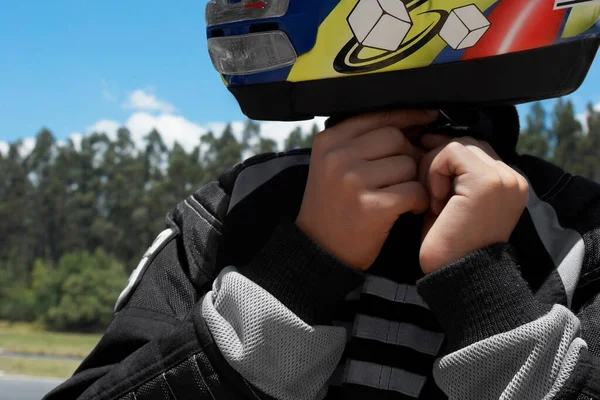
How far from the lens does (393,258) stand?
0.92 meters

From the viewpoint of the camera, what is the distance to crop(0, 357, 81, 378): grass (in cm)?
1418

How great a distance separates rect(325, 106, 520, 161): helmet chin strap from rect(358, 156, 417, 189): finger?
8 cm

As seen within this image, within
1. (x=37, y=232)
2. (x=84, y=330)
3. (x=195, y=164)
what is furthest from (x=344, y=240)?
(x=37, y=232)

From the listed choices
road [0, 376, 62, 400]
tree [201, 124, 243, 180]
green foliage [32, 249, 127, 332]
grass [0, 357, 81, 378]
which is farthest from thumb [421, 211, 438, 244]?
tree [201, 124, 243, 180]

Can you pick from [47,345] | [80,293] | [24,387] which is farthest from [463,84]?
[80,293]

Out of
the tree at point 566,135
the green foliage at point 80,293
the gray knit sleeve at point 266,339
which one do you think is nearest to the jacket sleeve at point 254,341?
the gray knit sleeve at point 266,339

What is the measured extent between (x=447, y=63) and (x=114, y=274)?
32.0 m

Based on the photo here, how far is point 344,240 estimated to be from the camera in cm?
80

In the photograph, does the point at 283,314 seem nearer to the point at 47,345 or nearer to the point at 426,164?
the point at 426,164

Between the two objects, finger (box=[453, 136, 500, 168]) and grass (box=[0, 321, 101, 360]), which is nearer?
finger (box=[453, 136, 500, 168])

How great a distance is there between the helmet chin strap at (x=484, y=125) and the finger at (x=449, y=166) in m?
0.06

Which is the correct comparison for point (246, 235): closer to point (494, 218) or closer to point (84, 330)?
point (494, 218)

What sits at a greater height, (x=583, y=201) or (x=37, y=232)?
(x=583, y=201)

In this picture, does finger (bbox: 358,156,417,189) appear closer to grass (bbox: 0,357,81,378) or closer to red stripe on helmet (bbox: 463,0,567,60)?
red stripe on helmet (bbox: 463,0,567,60)
